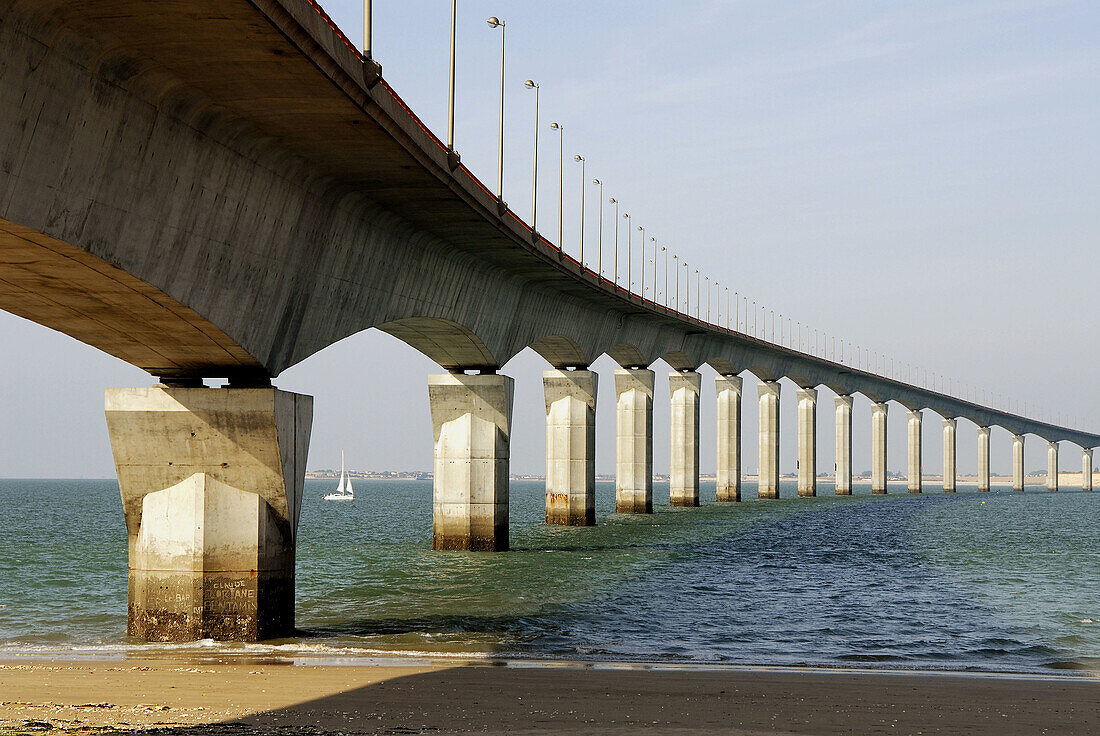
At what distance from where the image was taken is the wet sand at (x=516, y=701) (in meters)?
12.9

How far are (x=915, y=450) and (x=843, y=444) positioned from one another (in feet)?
66.9

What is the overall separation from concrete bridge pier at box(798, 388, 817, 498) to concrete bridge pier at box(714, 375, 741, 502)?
1852cm

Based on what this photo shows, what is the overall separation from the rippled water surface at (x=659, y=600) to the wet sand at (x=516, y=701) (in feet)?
6.56

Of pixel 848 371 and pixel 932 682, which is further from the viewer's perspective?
pixel 848 371

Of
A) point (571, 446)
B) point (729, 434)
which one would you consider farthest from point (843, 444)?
point (571, 446)

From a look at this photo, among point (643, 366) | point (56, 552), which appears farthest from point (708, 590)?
point (643, 366)

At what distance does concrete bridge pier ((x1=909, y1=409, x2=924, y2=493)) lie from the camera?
429ft

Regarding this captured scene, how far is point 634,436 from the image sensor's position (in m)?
63.8

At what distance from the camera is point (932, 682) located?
54.2 feet

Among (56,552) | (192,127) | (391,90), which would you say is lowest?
(56,552)

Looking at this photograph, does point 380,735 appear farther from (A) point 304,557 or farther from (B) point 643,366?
(B) point 643,366

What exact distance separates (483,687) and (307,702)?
2.44 m

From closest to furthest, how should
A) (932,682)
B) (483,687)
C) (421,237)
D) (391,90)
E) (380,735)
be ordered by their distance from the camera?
(380,735)
(483,687)
(932,682)
(391,90)
(421,237)

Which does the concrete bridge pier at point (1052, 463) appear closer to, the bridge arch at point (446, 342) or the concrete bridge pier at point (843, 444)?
the concrete bridge pier at point (843, 444)
